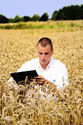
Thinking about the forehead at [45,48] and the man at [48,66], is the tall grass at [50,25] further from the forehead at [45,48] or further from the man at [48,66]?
the forehead at [45,48]

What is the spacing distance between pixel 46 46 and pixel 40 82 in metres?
0.74

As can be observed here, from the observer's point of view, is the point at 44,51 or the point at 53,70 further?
the point at 53,70

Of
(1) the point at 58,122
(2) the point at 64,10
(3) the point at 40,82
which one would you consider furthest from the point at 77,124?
(2) the point at 64,10

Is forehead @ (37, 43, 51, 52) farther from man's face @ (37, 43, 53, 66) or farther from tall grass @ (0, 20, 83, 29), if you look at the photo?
tall grass @ (0, 20, 83, 29)

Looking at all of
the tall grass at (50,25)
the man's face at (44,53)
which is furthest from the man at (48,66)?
the tall grass at (50,25)

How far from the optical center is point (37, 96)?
3033 millimetres

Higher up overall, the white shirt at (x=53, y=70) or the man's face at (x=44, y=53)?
the man's face at (x=44, y=53)

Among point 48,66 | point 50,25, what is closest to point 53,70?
point 48,66

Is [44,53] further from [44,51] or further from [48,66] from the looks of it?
[48,66]

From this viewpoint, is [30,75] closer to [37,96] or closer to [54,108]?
[37,96]

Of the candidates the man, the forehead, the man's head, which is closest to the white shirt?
the man

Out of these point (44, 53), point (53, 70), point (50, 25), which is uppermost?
point (50, 25)

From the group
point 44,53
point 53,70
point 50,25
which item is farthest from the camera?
point 50,25

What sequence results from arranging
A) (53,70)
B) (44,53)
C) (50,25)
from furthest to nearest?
(50,25) < (53,70) < (44,53)
